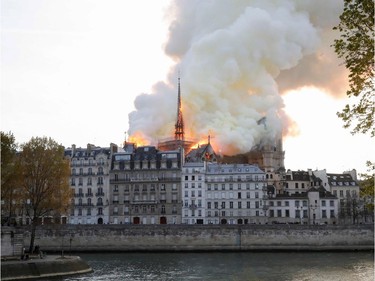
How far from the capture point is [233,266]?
5794 centimetres

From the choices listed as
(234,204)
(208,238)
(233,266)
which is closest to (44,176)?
(233,266)

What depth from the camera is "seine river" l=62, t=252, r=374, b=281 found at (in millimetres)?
50031

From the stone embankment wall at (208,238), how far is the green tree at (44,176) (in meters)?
16.4

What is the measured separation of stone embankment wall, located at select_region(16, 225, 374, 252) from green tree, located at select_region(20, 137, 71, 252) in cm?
1641

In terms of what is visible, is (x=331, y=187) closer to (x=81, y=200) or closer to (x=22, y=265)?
(x=81, y=200)

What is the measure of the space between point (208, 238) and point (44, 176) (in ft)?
88.7

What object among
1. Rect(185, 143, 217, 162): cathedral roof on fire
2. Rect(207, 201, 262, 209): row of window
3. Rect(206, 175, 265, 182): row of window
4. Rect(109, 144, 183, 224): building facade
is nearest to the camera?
Rect(207, 201, 262, 209): row of window

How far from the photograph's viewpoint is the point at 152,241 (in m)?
80.1

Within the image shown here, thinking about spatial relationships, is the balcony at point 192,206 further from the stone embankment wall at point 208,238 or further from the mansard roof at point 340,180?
the mansard roof at point 340,180

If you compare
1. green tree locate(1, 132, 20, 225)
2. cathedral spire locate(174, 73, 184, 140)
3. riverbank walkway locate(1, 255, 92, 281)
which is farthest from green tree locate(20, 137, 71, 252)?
cathedral spire locate(174, 73, 184, 140)

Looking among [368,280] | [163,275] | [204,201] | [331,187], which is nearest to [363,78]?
[368,280]

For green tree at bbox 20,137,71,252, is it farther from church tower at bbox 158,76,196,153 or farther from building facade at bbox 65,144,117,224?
church tower at bbox 158,76,196,153

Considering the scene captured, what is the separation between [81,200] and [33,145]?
41265 mm

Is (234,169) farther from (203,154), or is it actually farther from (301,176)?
(301,176)
